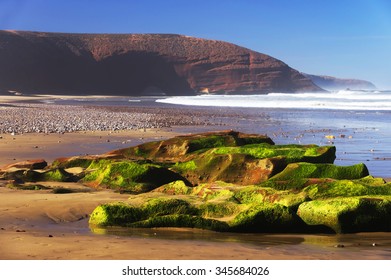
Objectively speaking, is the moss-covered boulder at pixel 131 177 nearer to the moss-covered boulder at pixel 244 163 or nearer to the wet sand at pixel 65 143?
the moss-covered boulder at pixel 244 163

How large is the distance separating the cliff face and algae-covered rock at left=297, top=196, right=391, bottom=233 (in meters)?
111

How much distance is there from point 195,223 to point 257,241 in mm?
895

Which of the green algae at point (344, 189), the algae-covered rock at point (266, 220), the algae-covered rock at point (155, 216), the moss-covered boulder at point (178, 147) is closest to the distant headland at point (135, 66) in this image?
the moss-covered boulder at point (178, 147)

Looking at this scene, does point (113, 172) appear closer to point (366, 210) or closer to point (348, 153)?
point (366, 210)

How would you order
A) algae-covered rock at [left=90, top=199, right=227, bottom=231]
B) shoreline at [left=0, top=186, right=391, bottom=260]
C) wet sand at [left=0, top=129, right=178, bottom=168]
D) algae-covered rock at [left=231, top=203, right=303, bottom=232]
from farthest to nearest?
1. wet sand at [left=0, top=129, right=178, bottom=168]
2. algae-covered rock at [left=90, top=199, right=227, bottom=231]
3. algae-covered rock at [left=231, top=203, right=303, bottom=232]
4. shoreline at [left=0, top=186, right=391, bottom=260]

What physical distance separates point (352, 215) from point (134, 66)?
129m

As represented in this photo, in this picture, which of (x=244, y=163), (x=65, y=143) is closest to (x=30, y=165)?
(x=244, y=163)

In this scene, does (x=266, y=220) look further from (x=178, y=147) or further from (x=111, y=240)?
(x=178, y=147)

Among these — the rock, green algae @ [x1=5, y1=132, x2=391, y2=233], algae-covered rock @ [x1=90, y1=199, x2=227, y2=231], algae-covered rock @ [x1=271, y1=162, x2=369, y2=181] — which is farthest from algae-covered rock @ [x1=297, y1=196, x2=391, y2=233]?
the rock

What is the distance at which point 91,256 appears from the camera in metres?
5.45

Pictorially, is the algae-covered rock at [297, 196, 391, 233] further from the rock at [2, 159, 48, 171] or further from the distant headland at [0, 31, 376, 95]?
the distant headland at [0, 31, 376, 95]

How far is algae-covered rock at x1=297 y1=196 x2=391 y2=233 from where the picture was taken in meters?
7.18

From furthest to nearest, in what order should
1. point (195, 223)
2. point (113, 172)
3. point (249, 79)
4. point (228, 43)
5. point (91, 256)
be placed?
point (228, 43)
point (249, 79)
point (113, 172)
point (195, 223)
point (91, 256)

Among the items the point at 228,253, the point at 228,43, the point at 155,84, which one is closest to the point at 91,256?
Result: the point at 228,253
